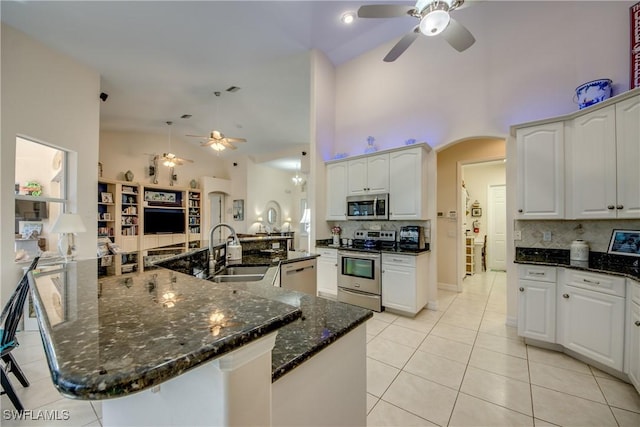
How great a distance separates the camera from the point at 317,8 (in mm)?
3379

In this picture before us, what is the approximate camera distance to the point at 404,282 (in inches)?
132

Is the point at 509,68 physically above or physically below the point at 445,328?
above

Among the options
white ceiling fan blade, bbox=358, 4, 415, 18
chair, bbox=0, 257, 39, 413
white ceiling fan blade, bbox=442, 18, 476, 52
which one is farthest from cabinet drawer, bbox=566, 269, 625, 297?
chair, bbox=0, 257, 39, 413

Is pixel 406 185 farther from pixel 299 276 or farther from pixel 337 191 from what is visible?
pixel 299 276

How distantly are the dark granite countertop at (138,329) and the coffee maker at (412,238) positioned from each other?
3.24 metres

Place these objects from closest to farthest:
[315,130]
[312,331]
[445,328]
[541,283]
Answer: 1. [312,331]
2. [541,283]
3. [445,328]
4. [315,130]

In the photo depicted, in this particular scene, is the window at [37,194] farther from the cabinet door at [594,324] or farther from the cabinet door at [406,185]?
the cabinet door at [594,324]

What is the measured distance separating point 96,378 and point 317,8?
4199 millimetres

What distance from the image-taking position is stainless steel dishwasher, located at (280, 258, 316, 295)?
2.48 m

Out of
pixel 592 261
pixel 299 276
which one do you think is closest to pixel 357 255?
pixel 299 276

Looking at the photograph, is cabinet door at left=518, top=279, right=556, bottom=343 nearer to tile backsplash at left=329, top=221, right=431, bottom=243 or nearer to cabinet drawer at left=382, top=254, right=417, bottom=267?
cabinet drawer at left=382, top=254, right=417, bottom=267

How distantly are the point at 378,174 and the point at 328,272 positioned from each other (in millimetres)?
1697

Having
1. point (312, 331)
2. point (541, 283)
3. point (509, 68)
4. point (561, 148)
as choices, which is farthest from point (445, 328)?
point (509, 68)

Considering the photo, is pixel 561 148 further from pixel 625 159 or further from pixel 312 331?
pixel 312 331
